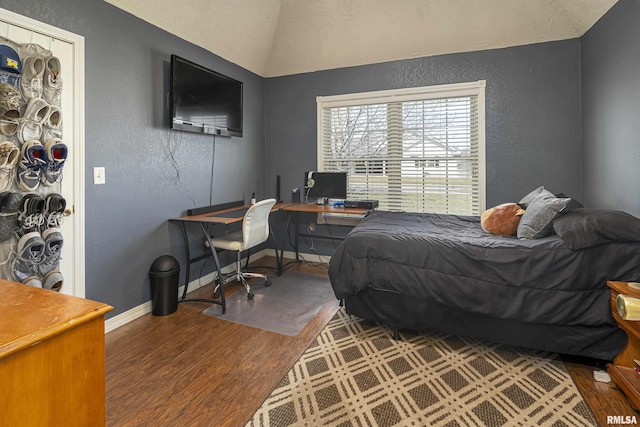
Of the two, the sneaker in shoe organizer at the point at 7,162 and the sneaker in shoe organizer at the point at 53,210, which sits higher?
the sneaker in shoe organizer at the point at 7,162

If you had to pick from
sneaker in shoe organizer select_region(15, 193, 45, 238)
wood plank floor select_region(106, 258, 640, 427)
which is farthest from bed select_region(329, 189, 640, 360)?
sneaker in shoe organizer select_region(15, 193, 45, 238)

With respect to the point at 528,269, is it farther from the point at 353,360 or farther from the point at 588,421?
the point at 353,360

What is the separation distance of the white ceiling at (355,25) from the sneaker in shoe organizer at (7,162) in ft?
4.36

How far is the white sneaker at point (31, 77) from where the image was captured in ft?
6.25

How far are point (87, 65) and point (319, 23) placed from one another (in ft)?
7.69

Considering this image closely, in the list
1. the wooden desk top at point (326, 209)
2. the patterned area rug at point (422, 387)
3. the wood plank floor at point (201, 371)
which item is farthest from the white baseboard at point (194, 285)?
the patterned area rug at point (422, 387)

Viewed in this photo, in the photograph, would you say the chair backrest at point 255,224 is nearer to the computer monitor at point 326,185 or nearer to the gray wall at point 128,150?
the gray wall at point 128,150

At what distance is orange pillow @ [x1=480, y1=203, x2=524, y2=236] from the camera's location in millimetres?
2432

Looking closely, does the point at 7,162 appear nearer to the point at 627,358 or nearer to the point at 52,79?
the point at 52,79

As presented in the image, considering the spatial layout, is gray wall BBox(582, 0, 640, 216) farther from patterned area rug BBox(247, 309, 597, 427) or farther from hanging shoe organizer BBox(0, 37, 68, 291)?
hanging shoe organizer BBox(0, 37, 68, 291)

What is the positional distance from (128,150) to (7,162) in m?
0.82

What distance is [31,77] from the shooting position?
1930 millimetres

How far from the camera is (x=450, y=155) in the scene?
12.1ft

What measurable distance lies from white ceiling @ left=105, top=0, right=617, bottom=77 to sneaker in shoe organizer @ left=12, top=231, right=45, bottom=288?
5.81 ft
